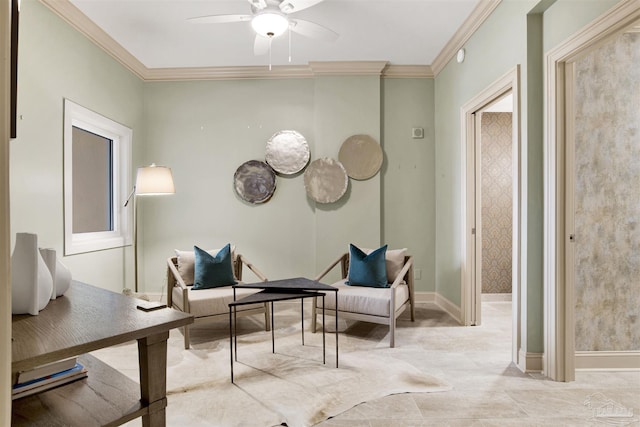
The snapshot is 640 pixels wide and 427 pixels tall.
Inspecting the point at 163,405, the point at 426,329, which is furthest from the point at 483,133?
the point at 163,405

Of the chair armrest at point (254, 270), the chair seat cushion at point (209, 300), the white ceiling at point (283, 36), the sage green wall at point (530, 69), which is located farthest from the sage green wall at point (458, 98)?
the chair seat cushion at point (209, 300)

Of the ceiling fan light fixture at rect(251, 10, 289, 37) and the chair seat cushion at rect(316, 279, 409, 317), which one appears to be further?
the chair seat cushion at rect(316, 279, 409, 317)

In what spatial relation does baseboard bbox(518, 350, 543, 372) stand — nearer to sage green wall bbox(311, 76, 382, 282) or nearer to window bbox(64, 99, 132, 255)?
sage green wall bbox(311, 76, 382, 282)

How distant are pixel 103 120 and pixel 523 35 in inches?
145

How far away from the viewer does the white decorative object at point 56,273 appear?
1.29 metres

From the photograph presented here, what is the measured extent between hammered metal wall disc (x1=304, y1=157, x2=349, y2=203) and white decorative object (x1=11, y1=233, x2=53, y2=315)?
343 centimetres

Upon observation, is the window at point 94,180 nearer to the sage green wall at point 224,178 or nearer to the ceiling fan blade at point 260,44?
the sage green wall at point 224,178

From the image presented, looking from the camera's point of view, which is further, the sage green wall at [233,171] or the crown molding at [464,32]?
the sage green wall at [233,171]

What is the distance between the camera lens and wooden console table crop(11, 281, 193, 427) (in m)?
1.00

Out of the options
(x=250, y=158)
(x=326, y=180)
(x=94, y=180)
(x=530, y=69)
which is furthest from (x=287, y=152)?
(x=530, y=69)

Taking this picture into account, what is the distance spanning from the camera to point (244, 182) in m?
4.57

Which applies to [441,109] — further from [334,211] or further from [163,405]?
[163,405]

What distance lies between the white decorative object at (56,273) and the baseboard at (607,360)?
3.03 metres

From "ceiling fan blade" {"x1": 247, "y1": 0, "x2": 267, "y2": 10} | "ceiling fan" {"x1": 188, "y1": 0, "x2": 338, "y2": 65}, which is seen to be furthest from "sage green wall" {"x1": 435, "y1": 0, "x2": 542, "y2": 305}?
"ceiling fan blade" {"x1": 247, "y1": 0, "x2": 267, "y2": 10}
